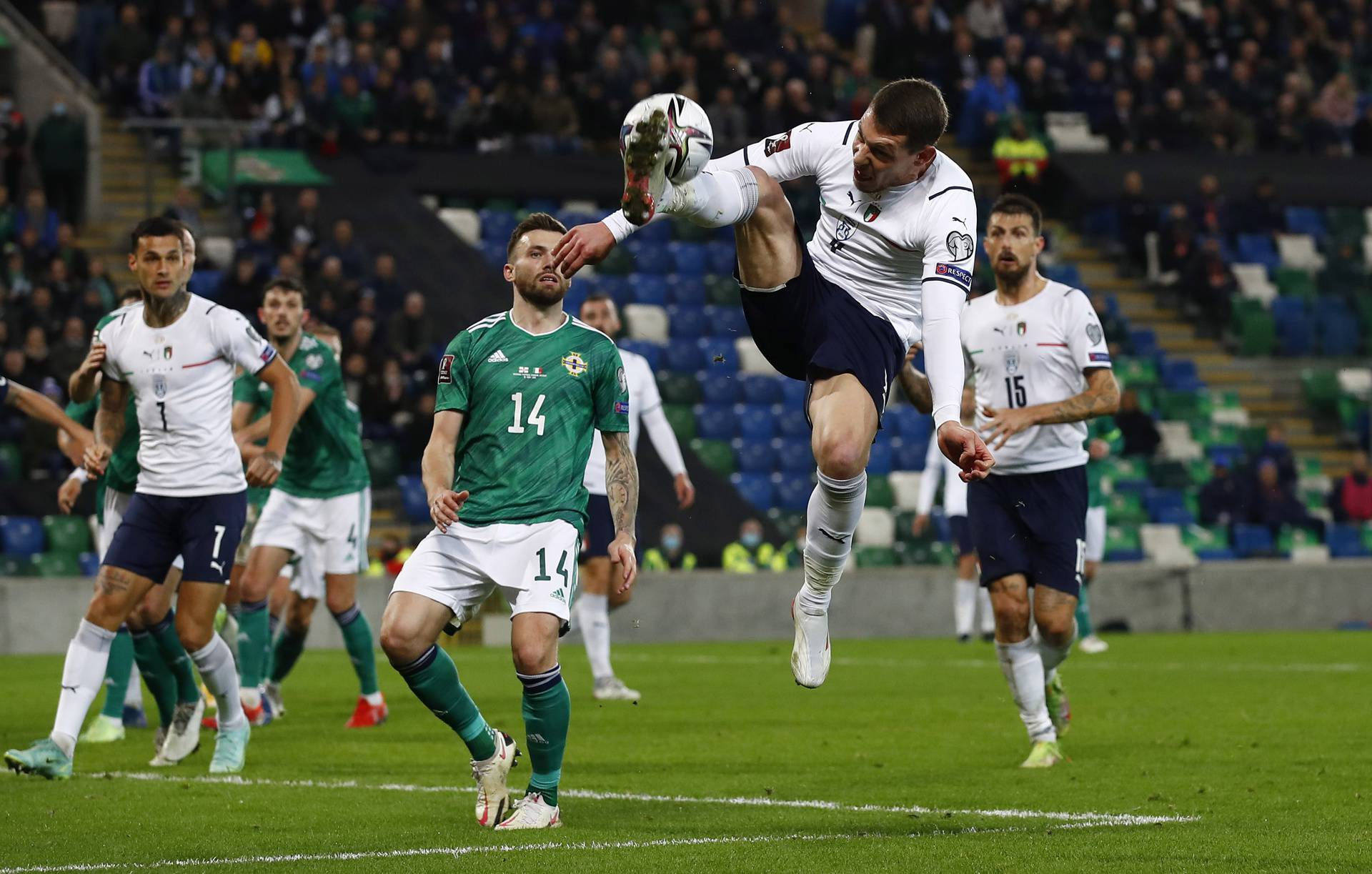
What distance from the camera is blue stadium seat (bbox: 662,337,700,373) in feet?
78.7

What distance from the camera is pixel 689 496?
→ 516 inches

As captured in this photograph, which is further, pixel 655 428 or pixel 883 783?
pixel 655 428

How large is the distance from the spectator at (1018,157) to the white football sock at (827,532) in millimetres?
19471

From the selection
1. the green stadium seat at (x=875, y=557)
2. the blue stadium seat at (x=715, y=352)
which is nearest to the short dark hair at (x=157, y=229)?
the green stadium seat at (x=875, y=557)

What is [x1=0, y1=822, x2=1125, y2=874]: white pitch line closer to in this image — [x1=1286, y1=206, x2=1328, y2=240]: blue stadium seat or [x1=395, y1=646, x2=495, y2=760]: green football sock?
[x1=395, y1=646, x2=495, y2=760]: green football sock

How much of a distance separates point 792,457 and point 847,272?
15.9 m

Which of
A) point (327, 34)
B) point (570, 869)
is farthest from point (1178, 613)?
point (570, 869)

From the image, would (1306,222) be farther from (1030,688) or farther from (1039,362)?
(1030,688)

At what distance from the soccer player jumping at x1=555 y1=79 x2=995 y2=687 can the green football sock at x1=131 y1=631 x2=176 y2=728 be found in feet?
12.7

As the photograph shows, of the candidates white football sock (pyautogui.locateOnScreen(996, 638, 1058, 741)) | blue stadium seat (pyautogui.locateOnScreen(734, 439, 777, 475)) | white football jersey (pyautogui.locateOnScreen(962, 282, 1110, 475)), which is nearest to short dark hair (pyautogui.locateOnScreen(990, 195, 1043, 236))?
white football jersey (pyautogui.locateOnScreen(962, 282, 1110, 475))

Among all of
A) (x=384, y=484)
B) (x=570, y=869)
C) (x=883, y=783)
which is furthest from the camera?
(x=384, y=484)

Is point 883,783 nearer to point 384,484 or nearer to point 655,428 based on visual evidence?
point 655,428

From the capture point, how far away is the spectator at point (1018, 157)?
27.2m

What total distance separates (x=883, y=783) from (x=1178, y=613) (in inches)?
552
